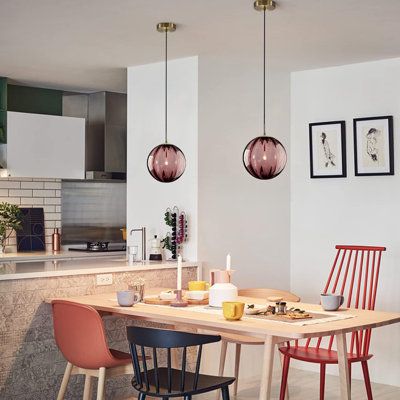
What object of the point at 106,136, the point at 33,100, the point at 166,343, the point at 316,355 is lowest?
the point at 316,355

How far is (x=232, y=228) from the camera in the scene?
6137 millimetres

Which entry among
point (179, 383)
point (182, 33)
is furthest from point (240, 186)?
point (179, 383)

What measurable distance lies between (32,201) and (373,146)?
327cm

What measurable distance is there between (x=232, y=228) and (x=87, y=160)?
1971 millimetres

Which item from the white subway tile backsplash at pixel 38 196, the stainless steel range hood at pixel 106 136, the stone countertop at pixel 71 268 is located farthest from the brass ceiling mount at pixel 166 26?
the white subway tile backsplash at pixel 38 196

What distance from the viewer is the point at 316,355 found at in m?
4.86

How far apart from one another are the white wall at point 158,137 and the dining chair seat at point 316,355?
1.21 m

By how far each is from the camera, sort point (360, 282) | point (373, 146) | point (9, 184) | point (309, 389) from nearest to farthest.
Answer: point (360, 282) < point (309, 389) < point (373, 146) < point (9, 184)

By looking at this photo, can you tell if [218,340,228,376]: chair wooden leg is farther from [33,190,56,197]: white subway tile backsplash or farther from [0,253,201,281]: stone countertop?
[33,190,56,197]: white subway tile backsplash

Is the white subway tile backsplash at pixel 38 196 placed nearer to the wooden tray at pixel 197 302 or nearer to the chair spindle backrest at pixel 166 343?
the wooden tray at pixel 197 302

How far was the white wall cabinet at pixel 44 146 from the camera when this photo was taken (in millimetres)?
6969

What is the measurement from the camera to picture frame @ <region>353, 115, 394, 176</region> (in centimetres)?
604

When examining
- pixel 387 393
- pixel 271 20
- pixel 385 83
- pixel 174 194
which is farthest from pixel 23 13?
pixel 387 393

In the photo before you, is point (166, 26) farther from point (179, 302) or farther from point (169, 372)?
point (169, 372)
